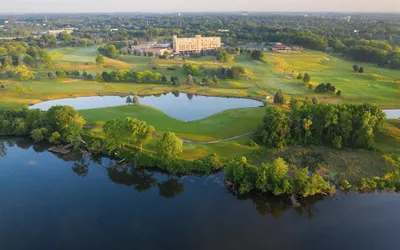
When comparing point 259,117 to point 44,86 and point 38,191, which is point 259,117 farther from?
point 44,86

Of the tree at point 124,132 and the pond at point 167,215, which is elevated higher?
the tree at point 124,132

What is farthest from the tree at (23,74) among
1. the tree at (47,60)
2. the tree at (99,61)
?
the tree at (99,61)

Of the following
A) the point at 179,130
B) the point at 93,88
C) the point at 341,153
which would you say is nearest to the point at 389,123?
the point at 341,153

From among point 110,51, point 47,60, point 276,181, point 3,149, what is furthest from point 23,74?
point 276,181

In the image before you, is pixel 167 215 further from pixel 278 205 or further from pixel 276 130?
pixel 276 130

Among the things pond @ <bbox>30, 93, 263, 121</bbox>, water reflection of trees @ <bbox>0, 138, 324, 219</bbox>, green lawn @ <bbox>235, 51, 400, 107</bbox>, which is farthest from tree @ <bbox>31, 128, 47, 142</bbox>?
green lawn @ <bbox>235, 51, 400, 107</bbox>

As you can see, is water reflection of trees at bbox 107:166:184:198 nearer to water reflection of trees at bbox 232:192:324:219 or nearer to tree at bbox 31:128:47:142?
water reflection of trees at bbox 232:192:324:219

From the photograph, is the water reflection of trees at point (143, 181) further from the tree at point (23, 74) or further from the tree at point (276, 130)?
the tree at point (23, 74)
